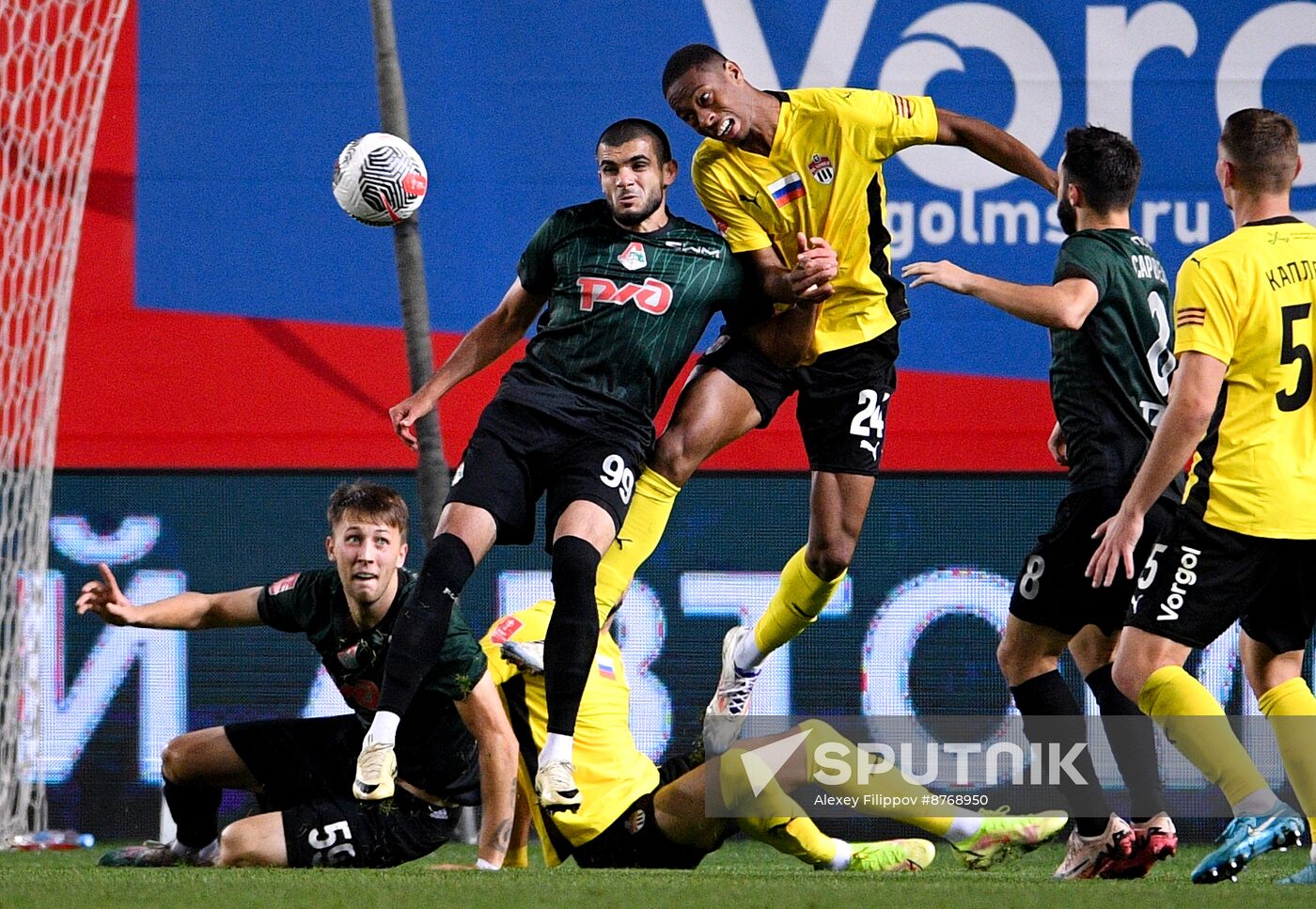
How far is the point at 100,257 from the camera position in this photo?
784 cm

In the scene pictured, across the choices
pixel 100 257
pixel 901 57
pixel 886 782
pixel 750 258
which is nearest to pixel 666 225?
pixel 750 258

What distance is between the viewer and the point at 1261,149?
4512mm

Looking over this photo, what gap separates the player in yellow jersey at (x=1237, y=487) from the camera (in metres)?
4.42

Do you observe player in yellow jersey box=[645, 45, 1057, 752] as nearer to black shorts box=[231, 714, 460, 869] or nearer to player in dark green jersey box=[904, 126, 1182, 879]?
player in dark green jersey box=[904, 126, 1182, 879]

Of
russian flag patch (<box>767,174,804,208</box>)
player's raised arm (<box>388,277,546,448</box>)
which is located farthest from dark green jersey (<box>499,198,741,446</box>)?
russian flag patch (<box>767,174,804,208</box>)

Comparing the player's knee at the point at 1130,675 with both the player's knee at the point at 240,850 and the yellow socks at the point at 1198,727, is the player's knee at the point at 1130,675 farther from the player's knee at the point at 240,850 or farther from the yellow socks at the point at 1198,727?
the player's knee at the point at 240,850

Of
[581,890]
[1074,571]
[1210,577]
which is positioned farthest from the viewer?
[1074,571]

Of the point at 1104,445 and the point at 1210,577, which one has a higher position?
the point at 1104,445

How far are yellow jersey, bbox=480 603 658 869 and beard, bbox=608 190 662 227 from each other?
122 centimetres

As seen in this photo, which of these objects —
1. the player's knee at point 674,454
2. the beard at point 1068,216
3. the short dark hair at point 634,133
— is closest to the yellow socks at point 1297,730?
the beard at point 1068,216

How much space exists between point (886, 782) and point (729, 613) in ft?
4.42

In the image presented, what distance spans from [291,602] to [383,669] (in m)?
0.43

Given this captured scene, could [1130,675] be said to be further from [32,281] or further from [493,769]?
[32,281]

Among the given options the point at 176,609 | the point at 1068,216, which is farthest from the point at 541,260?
the point at 1068,216
